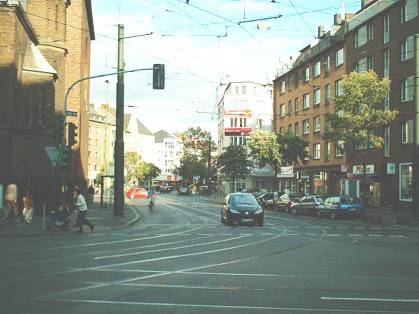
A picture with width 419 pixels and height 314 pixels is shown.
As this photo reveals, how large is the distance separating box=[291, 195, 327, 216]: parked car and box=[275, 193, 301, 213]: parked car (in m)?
0.93

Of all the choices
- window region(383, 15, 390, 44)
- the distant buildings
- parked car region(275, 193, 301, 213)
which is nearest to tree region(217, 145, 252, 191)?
the distant buildings

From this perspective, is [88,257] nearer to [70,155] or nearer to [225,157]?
[70,155]

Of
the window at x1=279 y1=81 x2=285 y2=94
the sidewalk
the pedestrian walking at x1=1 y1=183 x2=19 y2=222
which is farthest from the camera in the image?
the window at x1=279 y1=81 x2=285 y2=94

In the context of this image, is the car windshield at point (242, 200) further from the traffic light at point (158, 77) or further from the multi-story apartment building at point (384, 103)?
the multi-story apartment building at point (384, 103)

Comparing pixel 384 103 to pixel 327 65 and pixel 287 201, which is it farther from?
pixel 327 65

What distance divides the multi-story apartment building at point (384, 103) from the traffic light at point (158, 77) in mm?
14370

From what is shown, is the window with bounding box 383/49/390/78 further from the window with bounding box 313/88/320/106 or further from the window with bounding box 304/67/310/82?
the window with bounding box 304/67/310/82

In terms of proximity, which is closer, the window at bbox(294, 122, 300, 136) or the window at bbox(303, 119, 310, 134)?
the window at bbox(303, 119, 310, 134)

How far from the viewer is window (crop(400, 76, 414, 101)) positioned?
131ft

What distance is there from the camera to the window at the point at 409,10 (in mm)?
39431

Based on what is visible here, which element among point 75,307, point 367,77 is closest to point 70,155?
point 75,307

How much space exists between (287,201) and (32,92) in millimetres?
21722

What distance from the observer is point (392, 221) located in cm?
3084

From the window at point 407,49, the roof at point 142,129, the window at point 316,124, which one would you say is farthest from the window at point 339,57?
the roof at point 142,129
